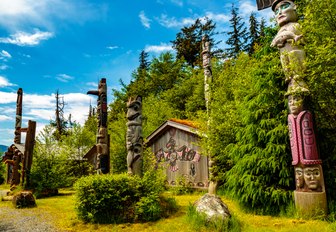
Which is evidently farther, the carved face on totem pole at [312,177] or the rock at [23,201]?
the rock at [23,201]

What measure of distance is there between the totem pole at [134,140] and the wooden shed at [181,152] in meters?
5.05

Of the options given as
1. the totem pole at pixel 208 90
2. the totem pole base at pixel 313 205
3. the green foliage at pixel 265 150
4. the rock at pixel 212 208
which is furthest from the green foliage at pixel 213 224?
the totem pole at pixel 208 90

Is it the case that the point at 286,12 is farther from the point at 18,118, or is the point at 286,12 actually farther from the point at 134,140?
the point at 18,118

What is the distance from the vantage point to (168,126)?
16250 millimetres

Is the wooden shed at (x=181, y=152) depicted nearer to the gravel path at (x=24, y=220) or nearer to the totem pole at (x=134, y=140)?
the totem pole at (x=134, y=140)

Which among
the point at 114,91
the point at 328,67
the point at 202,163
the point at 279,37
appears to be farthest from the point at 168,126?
the point at 114,91

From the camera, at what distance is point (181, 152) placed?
15.6 meters

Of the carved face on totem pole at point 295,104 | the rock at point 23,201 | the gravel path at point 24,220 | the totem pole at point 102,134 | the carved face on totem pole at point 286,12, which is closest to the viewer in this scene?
the carved face on totem pole at point 295,104

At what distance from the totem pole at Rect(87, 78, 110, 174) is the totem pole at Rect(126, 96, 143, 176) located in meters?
1.27

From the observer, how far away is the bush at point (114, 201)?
8.16m

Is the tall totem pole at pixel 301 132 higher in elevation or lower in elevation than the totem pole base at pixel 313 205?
higher

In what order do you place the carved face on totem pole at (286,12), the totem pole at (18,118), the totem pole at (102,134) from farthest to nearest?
the totem pole at (18,118) < the totem pole at (102,134) < the carved face on totem pole at (286,12)

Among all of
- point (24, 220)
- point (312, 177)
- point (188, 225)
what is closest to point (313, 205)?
point (312, 177)

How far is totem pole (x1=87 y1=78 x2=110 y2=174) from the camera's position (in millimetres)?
10227
